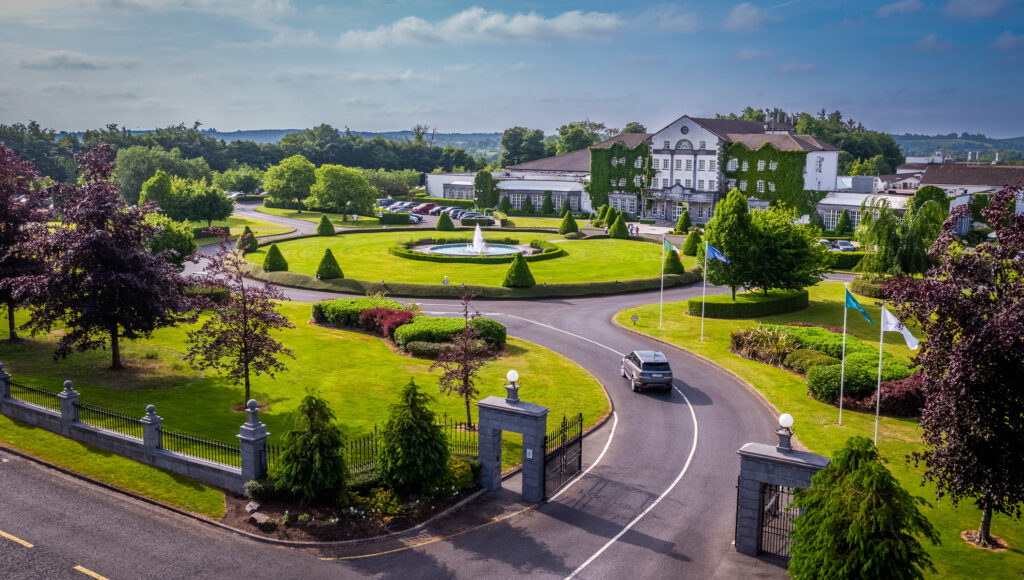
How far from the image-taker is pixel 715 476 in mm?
23344

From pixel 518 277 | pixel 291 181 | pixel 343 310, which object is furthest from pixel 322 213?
pixel 343 310

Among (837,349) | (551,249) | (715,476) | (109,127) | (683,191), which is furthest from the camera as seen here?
(109,127)

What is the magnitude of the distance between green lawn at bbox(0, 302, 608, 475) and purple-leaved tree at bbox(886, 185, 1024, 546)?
12400mm

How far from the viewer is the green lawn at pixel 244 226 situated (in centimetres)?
7864

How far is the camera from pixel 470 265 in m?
61.2

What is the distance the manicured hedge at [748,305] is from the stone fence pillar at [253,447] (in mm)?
30820

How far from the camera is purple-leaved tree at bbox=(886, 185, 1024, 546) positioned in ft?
55.4

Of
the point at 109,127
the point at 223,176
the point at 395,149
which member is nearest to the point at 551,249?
the point at 223,176

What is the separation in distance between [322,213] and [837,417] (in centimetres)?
8534

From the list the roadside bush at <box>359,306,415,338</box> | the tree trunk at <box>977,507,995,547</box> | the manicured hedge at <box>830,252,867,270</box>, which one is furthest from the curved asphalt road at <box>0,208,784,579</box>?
the manicured hedge at <box>830,252,867,270</box>

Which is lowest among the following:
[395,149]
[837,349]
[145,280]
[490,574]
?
[490,574]

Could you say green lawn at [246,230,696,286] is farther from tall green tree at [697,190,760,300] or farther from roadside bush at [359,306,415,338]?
roadside bush at [359,306,415,338]

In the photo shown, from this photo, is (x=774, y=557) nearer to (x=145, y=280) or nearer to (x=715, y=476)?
(x=715, y=476)

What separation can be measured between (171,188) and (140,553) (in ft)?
246
